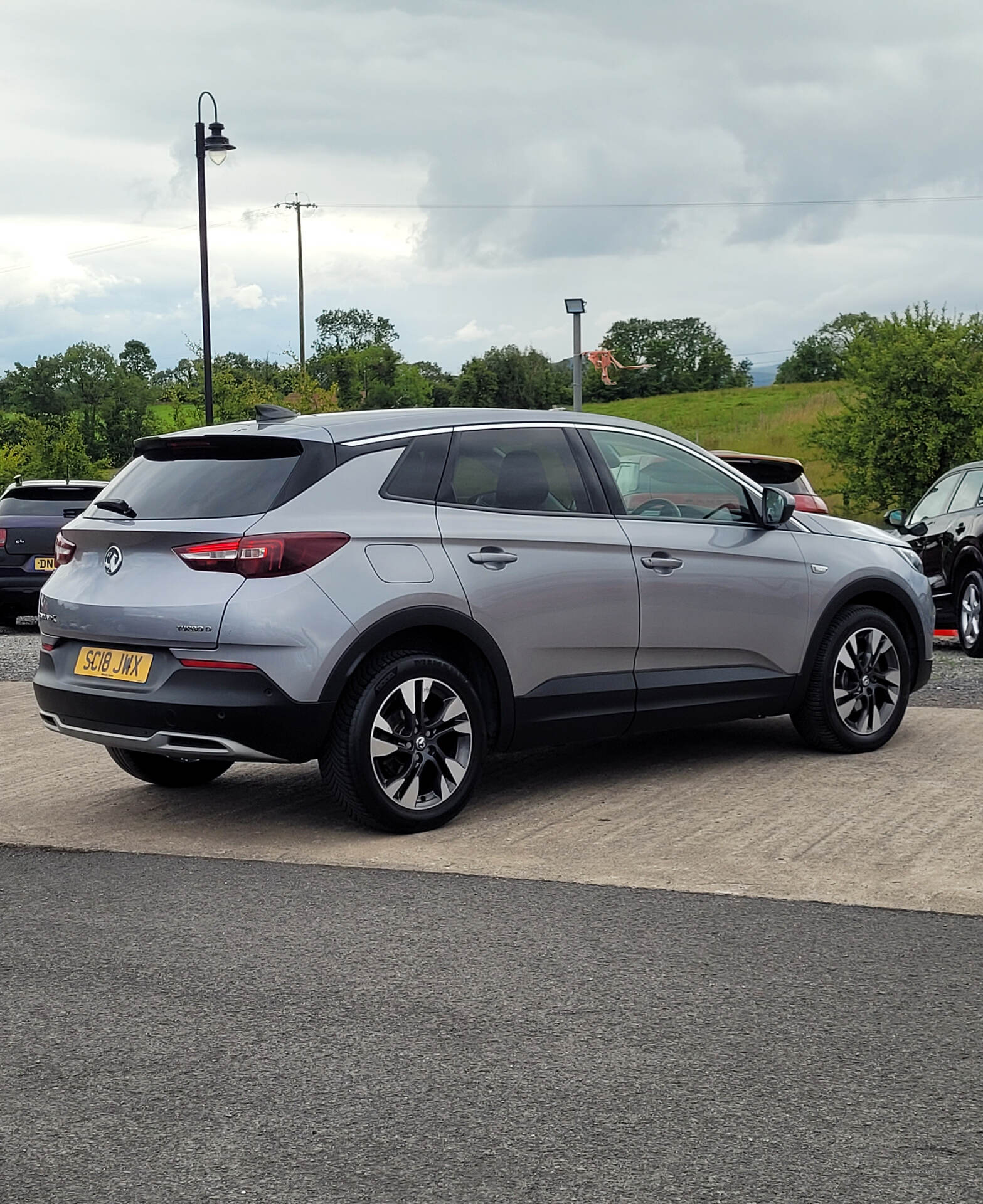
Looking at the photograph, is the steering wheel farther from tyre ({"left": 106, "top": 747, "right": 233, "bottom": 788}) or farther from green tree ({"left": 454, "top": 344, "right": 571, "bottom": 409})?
green tree ({"left": 454, "top": 344, "right": 571, "bottom": 409})

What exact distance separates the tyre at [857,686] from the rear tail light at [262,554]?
9.88 feet

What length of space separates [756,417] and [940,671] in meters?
71.6

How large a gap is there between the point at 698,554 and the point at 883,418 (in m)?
45.7

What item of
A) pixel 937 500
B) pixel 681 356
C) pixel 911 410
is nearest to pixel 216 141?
pixel 937 500

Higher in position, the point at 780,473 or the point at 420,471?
the point at 780,473

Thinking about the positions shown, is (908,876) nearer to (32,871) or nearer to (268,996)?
(268,996)

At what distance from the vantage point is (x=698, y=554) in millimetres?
7512

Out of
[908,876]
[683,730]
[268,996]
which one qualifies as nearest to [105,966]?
[268,996]

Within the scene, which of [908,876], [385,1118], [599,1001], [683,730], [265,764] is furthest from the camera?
[683,730]

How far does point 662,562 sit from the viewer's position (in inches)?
289

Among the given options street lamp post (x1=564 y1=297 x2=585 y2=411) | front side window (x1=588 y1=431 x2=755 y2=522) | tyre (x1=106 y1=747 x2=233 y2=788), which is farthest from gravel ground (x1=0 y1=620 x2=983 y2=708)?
street lamp post (x1=564 y1=297 x2=585 y2=411)

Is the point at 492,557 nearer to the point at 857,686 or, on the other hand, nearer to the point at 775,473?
the point at 857,686

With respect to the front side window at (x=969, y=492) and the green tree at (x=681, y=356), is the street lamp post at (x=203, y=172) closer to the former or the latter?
the front side window at (x=969, y=492)

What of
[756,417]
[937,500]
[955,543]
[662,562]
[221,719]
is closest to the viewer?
[221,719]
